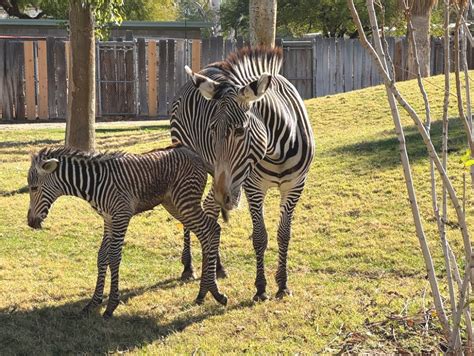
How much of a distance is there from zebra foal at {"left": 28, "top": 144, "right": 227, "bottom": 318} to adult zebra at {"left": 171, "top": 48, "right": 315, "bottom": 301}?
1.02 feet

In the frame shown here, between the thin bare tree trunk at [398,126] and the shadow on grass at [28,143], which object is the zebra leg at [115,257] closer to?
the thin bare tree trunk at [398,126]

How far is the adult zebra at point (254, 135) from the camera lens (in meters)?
6.17

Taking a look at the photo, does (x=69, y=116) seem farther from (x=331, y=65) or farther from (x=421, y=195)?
(x=331, y=65)

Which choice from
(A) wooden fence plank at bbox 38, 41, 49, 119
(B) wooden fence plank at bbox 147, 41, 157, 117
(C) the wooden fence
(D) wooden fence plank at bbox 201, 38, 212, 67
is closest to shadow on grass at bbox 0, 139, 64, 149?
(C) the wooden fence

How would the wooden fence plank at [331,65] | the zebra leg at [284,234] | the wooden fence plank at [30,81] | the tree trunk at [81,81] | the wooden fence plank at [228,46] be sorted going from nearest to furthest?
the zebra leg at [284,234] → the tree trunk at [81,81] → the wooden fence plank at [30,81] → the wooden fence plank at [228,46] → the wooden fence plank at [331,65]

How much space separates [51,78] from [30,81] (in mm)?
656

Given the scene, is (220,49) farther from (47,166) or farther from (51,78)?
(47,166)

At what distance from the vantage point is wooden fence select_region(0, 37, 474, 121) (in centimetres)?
2266

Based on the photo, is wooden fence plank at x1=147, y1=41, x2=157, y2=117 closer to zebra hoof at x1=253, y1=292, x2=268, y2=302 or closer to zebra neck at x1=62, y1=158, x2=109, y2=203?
zebra neck at x1=62, y1=158, x2=109, y2=203

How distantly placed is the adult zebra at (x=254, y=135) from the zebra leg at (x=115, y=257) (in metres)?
0.90

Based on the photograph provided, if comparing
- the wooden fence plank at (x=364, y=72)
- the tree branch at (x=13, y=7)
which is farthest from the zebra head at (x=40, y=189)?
the tree branch at (x=13, y=7)

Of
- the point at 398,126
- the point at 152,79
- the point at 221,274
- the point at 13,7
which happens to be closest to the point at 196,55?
the point at 152,79

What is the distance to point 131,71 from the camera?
23.5 metres

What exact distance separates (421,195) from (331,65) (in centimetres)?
1557
